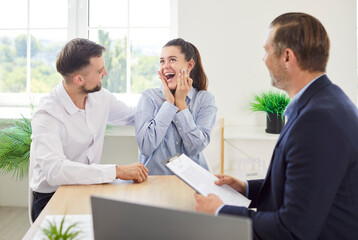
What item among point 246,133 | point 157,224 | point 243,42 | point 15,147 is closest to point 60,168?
point 157,224

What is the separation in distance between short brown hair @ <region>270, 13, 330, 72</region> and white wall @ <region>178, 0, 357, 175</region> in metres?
1.91

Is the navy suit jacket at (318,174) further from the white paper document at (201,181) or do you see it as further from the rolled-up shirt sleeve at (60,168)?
the rolled-up shirt sleeve at (60,168)

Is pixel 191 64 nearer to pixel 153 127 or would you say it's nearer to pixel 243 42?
pixel 153 127

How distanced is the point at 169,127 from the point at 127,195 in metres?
0.69

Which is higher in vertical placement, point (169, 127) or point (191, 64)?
point (191, 64)

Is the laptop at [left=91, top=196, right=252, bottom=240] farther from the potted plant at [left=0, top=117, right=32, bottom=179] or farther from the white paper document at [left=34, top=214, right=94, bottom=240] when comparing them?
the potted plant at [left=0, top=117, right=32, bottom=179]

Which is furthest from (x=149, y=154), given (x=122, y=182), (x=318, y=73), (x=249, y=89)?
(x=249, y=89)

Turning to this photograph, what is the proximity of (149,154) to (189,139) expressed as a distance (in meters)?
0.23

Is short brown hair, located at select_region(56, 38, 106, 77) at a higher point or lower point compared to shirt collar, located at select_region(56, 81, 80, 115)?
higher

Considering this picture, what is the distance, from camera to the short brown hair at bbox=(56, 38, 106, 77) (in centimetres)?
183

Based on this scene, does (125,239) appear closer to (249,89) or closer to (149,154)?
(149,154)

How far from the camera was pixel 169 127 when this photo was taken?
2062 millimetres

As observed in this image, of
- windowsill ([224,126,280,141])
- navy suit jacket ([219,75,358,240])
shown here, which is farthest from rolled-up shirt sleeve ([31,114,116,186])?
windowsill ([224,126,280,141])

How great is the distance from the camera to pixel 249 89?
3039 mm
